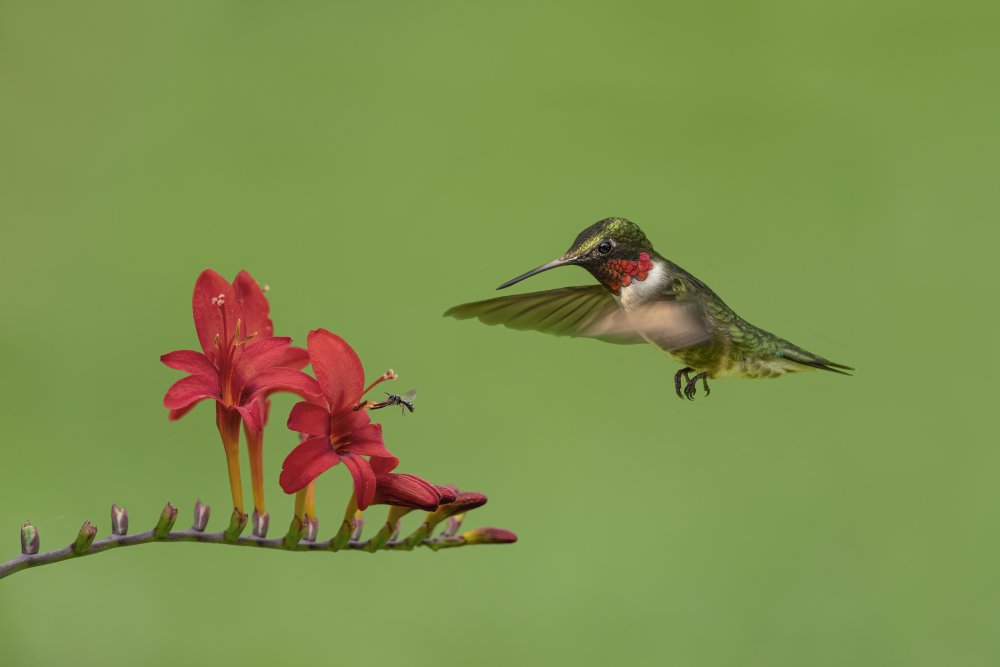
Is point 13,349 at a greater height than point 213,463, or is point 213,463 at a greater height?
point 13,349

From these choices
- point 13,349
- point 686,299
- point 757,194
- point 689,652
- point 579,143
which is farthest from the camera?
point 579,143

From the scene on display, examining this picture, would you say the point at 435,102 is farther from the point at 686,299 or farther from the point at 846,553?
the point at 686,299

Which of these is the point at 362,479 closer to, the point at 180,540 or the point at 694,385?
A: the point at 180,540

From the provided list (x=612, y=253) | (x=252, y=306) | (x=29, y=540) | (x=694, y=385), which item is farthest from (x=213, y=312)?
(x=694, y=385)

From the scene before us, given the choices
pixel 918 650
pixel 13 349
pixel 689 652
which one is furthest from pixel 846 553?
pixel 13 349

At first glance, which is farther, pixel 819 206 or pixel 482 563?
pixel 819 206

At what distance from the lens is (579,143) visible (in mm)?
5359

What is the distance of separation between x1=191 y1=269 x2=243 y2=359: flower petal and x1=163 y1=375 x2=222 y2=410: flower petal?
46mm

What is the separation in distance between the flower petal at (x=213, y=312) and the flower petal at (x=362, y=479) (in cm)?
25

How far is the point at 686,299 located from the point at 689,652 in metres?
2.07

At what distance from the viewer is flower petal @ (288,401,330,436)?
1513 millimetres

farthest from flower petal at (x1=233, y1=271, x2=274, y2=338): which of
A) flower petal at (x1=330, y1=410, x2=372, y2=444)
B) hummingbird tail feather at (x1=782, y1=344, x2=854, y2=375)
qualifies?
hummingbird tail feather at (x1=782, y1=344, x2=854, y2=375)

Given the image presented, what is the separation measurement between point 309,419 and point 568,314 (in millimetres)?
726

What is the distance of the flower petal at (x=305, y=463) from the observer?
4.85 ft
